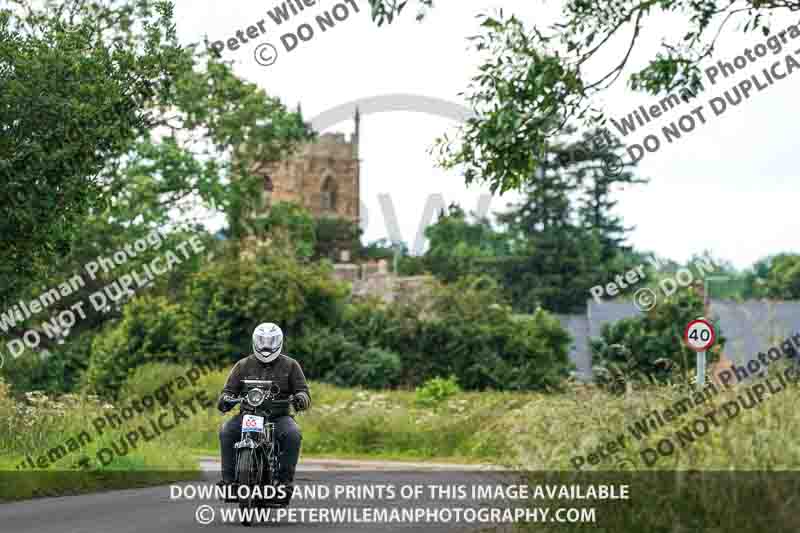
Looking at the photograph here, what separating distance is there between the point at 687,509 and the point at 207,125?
39270 mm

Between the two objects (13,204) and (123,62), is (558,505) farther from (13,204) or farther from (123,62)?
(123,62)

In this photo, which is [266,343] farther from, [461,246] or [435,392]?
[461,246]

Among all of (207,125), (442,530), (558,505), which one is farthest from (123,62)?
(207,125)

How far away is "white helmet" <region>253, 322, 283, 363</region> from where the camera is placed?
1305 centimetres

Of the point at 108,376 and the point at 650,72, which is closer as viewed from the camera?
the point at 650,72

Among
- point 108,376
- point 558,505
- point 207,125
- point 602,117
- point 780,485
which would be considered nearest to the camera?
point 780,485

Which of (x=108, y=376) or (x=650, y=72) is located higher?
(x=650, y=72)

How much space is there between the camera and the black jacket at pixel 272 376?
13117 millimetres

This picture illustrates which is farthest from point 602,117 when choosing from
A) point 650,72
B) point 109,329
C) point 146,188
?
point 109,329

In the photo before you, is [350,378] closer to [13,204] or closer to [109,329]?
[109,329]

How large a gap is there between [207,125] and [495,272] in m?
44.7

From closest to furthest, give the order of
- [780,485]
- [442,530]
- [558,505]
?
[780,485] → [558,505] → [442,530]

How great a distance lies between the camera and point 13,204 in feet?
50.9

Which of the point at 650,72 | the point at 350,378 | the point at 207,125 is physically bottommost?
the point at 350,378
